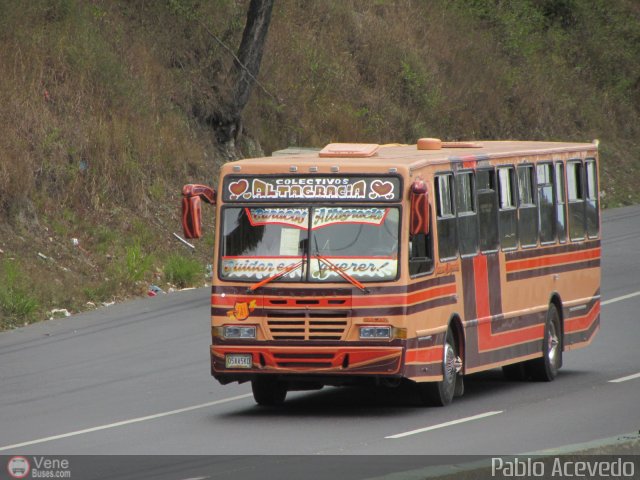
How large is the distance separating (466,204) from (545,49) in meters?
38.1

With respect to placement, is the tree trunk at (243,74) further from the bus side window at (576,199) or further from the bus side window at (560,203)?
the bus side window at (560,203)

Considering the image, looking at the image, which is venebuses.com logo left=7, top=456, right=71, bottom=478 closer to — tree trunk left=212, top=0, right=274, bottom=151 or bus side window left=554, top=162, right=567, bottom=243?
bus side window left=554, top=162, right=567, bottom=243

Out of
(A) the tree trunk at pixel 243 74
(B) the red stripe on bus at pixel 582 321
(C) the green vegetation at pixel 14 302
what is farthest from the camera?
(A) the tree trunk at pixel 243 74

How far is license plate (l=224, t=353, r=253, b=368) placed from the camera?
14203 mm

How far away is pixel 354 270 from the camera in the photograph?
46.8 ft

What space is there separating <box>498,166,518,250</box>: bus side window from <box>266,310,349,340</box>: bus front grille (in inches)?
125

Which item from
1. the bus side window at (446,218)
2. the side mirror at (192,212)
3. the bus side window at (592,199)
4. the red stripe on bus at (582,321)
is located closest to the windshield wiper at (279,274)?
the side mirror at (192,212)

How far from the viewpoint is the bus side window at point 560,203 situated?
712 inches

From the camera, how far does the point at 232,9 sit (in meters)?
35.7

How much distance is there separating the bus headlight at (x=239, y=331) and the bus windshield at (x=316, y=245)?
1.56 feet

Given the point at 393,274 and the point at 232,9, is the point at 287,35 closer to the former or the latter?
the point at 232,9

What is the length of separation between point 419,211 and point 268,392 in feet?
8.25

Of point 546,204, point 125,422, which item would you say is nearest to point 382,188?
point 125,422

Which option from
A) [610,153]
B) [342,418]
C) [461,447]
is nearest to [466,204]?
[342,418]
